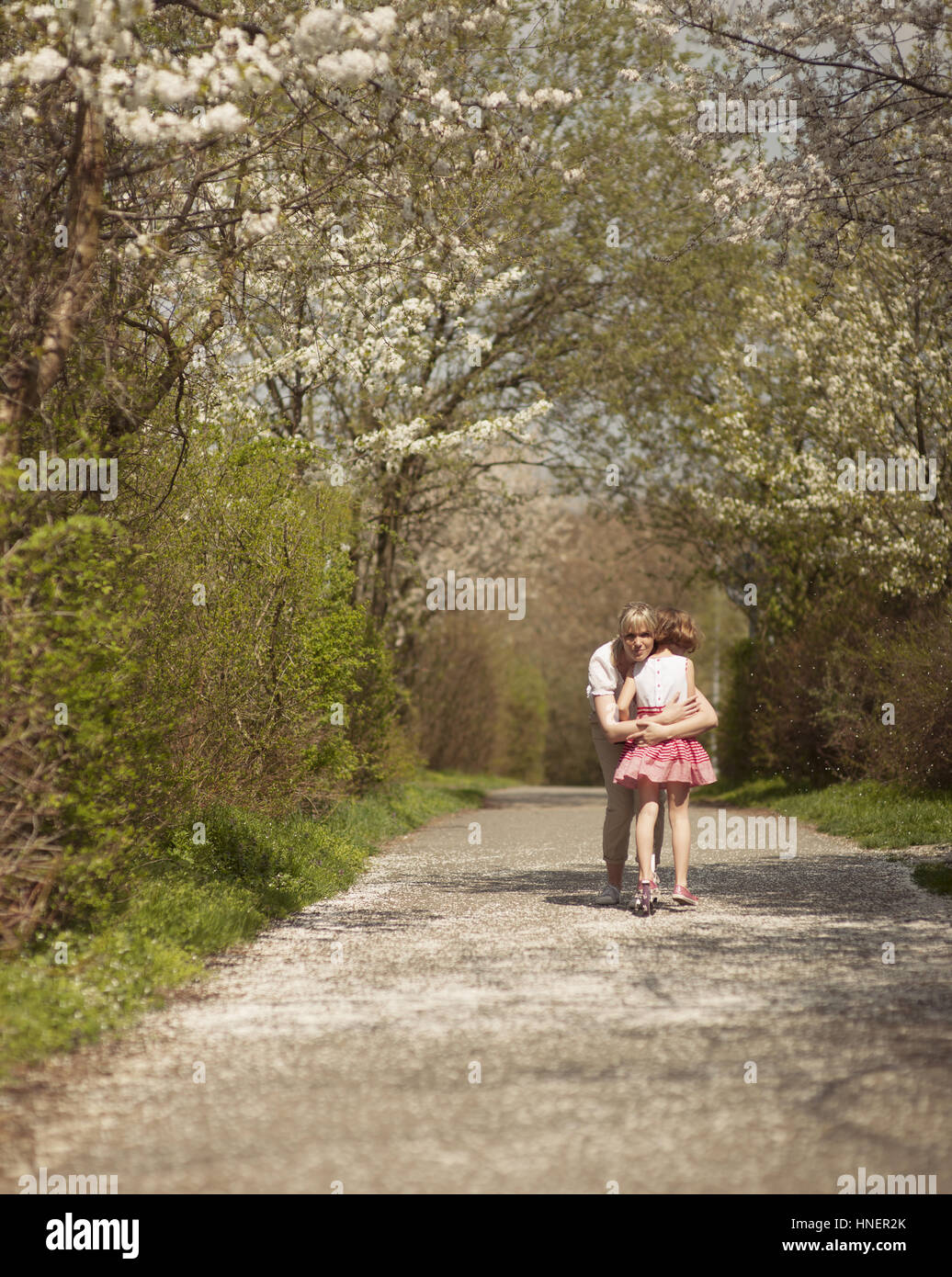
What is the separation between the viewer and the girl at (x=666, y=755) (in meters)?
9.02

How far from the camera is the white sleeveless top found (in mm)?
9133

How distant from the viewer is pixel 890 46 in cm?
1025

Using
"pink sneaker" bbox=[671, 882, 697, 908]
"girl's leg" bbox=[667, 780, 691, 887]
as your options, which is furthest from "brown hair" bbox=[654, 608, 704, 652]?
"pink sneaker" bbox=[671, 882, 697, 908]

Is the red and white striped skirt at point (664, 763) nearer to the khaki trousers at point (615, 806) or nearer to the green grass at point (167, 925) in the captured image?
the khaki trousers at point (615, 806)

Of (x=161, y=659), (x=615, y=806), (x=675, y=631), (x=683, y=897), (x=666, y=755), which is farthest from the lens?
(x=615, y=806)

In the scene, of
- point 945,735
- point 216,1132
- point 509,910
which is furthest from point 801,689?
point 216,1132

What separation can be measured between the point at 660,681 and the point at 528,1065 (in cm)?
458

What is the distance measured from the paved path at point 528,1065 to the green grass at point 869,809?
4.59 metres

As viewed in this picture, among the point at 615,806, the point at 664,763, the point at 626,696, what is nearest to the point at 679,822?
the point at 664,763

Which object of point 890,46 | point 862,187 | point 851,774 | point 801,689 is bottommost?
point 851,774

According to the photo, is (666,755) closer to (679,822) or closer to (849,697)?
(679,822)

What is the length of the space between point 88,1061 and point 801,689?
1720cm

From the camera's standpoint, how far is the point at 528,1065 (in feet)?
16.1
